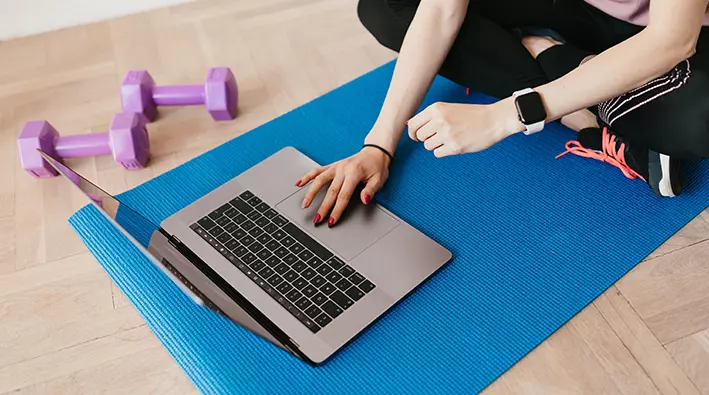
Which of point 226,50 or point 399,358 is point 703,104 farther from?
point 226,50

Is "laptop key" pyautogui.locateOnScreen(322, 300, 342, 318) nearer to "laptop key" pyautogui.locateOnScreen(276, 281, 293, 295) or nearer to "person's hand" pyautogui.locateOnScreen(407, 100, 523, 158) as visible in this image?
"laptop key" pyautogui.locateOnScreen(276, 281, 293, 295)

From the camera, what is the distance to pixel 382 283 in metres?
1.04

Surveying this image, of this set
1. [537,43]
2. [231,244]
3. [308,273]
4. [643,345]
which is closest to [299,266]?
[308,273]

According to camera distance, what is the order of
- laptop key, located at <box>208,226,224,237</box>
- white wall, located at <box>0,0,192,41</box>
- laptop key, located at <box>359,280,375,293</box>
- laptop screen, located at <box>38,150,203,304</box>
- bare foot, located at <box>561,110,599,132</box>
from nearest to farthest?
1. laptop screen, located at <box>38,150,203,304</box>
2. laptop key, located at <box>359,280,375,293</box>
3. laptop key, located at <box>208,226,224,237</box>
4. bare foot, located at <box>561,110,599,132</box>
5. white wall, located at <box>0,0,192,41</box>

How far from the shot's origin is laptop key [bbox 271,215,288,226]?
1140 mm

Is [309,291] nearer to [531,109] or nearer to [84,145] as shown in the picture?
[531,109]

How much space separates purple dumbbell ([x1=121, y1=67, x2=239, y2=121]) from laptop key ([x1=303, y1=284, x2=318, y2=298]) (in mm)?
586

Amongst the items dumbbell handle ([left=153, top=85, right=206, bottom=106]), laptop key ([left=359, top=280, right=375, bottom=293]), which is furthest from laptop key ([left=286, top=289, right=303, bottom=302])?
dumbbell handle ([left=153, top=85, right=206, bottom=106])

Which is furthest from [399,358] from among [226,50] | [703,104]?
[226,50]

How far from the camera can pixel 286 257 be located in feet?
3.55

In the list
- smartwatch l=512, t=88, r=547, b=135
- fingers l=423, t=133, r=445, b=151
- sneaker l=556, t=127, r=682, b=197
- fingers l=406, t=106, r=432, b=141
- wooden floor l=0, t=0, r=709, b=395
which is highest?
smartwatch l=512, t=88, r=547, b=135

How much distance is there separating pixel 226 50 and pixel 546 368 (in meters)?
1.21

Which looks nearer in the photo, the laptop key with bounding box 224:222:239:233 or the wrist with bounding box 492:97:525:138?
the wrist with bounding box 492:97:525:138

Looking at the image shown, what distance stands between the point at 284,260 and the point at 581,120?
66 cm
